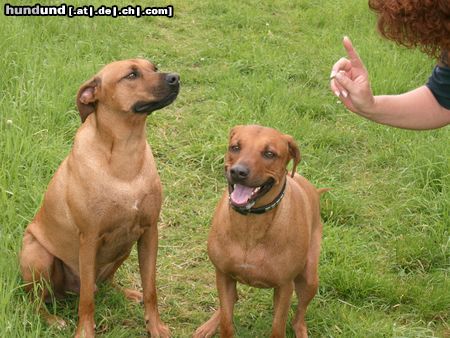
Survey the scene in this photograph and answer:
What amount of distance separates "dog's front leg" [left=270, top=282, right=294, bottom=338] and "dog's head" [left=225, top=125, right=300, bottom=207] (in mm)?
479

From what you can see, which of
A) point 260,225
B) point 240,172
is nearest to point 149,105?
point 240,172

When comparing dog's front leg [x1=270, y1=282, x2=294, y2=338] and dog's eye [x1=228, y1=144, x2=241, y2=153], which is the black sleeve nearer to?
dog's eye [x1=228, y1=144, x2=241, y2=153]

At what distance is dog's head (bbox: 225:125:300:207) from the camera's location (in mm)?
2973

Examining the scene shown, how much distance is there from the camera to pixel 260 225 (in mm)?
3148

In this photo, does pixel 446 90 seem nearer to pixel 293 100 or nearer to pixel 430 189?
pixel 430 189

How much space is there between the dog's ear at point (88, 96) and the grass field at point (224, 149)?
32.5 inches

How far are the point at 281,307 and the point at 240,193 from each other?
2.05 ft

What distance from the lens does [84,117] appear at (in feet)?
11.0

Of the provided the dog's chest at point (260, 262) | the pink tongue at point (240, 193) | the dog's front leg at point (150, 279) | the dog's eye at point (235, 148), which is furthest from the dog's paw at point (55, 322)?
the dog's eye at point (235, 148)

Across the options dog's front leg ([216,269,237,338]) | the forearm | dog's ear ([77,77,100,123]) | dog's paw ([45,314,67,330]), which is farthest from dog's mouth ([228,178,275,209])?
dog's paw ([45,314,67,330])

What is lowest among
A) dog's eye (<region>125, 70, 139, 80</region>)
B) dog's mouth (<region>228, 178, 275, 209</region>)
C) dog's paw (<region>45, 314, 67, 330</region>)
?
dog's paw (<region>45, 314, 67, 330</region>)

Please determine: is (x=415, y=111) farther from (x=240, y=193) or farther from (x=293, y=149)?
(x=240, y=193)

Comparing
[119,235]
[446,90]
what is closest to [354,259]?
[446,90]

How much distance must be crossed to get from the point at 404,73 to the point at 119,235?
140 inches
